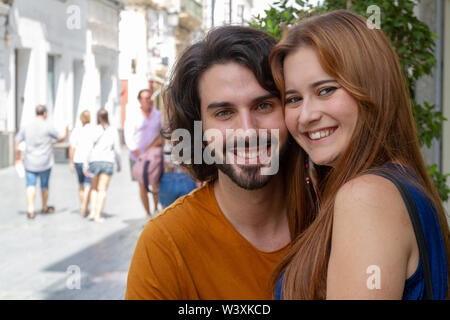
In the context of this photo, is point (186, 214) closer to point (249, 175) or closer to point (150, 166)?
point (249, 175)

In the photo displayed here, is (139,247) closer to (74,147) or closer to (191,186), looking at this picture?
(191,186)

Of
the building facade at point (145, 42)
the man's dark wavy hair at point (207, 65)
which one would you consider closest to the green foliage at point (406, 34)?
the man's dark wavy hair at point (207, 65)

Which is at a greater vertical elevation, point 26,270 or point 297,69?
point 297,69

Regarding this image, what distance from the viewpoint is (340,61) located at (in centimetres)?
164

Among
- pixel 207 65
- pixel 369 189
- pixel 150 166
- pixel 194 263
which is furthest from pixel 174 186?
pixel 369 189

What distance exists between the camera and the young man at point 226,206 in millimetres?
2000

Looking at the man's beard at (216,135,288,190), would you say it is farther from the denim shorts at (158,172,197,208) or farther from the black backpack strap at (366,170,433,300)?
the denim shorts at (158,172,197,208)

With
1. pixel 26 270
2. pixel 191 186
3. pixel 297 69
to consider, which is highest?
pixel 297 69

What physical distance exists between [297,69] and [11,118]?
16.0m

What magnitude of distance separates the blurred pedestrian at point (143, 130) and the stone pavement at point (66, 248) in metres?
0.96

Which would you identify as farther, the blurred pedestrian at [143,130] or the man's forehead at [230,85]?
the blurred pedestrian at [143,130]

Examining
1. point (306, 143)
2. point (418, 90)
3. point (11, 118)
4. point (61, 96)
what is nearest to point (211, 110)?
Result: point (306, 143)

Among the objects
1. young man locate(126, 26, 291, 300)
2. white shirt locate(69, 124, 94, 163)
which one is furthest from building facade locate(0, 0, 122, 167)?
young man locate(126, 26, 291, 300)

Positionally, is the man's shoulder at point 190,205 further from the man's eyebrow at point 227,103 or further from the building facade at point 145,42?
the building facade at point 145,42
